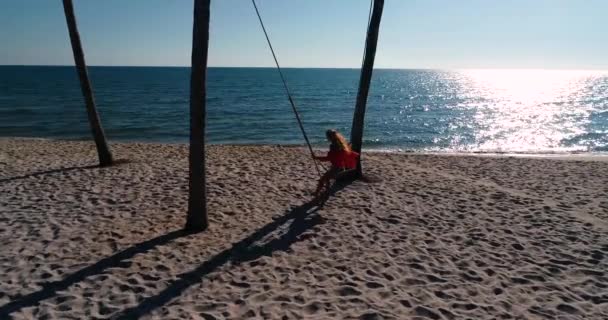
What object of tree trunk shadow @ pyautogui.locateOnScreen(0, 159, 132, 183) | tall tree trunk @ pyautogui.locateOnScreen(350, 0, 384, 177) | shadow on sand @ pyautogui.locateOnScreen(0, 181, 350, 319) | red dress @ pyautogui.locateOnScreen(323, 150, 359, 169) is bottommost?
shadow on sand @ pyautogui.locateOnScreen(0, 181, 350, 319)

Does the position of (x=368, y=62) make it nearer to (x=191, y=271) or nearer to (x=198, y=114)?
(x=198, y=114)

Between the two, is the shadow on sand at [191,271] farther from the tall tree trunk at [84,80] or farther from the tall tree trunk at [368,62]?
the tall tree trunk at [84,80]

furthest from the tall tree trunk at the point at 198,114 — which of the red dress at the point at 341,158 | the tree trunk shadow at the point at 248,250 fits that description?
the red dress at the point at 341,158

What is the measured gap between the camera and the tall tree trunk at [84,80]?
9.58 m

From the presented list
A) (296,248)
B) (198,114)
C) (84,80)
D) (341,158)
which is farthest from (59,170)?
(296,248)

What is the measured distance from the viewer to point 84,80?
1004 cm

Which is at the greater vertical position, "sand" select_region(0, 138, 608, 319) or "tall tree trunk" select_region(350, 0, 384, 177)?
"tall tree trunk" select_region(350, 0, 384, 177)

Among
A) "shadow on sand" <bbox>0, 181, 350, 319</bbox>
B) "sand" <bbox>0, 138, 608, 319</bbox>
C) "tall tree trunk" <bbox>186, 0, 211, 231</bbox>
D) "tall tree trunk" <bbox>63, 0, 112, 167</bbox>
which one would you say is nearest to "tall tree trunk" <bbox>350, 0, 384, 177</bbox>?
"sand" <bbox>0, 138, 608, 319</bbox>

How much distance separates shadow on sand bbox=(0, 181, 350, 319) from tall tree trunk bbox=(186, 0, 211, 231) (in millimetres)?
339

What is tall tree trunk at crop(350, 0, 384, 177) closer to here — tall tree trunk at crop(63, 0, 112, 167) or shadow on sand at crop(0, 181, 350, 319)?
shadow on sand at crop(0, 181, 350, 319)

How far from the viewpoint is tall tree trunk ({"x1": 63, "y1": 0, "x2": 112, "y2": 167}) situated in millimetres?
9578

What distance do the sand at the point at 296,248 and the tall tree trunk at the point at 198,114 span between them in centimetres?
33

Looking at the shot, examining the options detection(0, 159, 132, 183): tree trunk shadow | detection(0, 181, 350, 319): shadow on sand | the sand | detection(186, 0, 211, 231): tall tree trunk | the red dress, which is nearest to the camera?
detection(0, 181, 350, 319): shadow on sand

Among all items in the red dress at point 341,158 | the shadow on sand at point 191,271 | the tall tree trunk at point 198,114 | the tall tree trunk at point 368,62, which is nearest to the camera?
the shadow on sand at point 191,271
